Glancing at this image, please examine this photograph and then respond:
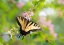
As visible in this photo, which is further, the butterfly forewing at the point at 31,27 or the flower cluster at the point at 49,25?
the flower cluster at the point at 49,25

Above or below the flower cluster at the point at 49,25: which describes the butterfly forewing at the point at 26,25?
above

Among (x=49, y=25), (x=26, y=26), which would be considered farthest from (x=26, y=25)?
(x=49, y=25)

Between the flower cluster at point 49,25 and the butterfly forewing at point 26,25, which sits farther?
the flower cluster at point 49,25

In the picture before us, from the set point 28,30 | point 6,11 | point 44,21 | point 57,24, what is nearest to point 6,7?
point 6,11

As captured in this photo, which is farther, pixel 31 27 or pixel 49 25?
pixel 49 25

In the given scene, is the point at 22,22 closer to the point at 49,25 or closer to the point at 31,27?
the point at 31,27

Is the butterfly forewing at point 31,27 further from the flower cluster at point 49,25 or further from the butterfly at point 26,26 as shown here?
the flower cluster at point 49,25

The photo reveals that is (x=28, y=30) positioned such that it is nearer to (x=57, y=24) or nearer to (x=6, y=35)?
(x=6, y=35)

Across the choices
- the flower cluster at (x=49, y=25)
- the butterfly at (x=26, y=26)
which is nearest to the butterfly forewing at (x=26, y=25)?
the butterfly at (x=26, y=26)

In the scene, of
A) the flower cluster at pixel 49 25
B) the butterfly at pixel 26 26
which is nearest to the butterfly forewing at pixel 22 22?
the butterfly at pixel 26 26

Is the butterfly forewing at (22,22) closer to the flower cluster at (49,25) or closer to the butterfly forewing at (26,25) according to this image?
the butterfly forewing at (26,25)

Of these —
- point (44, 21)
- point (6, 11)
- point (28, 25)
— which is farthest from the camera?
point (44, 21)
